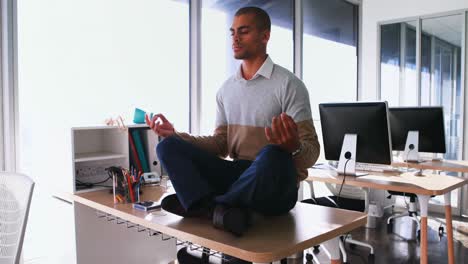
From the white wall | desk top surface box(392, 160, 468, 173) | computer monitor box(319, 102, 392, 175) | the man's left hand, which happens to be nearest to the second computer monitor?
desk top surface box(392, 160, 468, 173)

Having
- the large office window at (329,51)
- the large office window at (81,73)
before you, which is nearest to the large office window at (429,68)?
the large office window at (329,51)

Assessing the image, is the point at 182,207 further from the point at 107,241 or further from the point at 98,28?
the point at 98,28

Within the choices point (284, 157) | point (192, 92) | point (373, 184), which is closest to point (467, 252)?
point (373, 184)

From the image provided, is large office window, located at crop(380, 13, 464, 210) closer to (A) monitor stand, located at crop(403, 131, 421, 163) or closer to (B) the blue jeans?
(A) monitor stand, located at crop(403, 131, 421, 163)

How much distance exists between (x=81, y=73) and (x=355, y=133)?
1.82 m

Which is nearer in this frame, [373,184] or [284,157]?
[284,157]

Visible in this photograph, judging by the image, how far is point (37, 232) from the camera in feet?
7.82

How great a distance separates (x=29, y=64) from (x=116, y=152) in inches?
29.5

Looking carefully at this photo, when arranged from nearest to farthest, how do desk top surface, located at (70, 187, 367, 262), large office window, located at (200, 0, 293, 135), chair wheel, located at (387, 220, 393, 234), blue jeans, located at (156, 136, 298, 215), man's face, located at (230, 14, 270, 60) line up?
1. desk top surface, located at (70, 187, 367, 262)
2. blue jeans, located at (156, 136, 298, 215)
3. man's face, located at (230, 14, 270, 60)
4. large office window, located at (200, 0, 293, 135)
5. chair wheel, located at (387, 220, 393, 234)

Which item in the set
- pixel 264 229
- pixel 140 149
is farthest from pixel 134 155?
pixel 264 229

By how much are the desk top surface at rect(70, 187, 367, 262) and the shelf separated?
380mm

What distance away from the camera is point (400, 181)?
2.43m

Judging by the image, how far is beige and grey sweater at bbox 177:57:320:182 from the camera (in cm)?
151

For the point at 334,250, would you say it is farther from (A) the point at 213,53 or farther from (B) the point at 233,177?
(A) the point at 213,53
